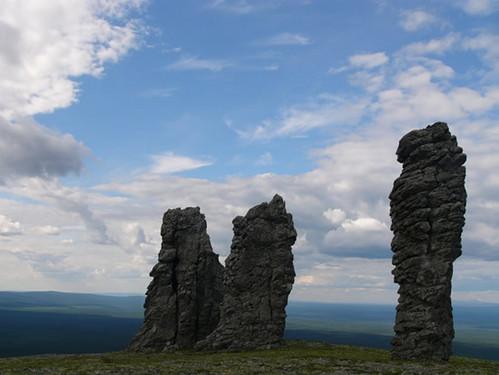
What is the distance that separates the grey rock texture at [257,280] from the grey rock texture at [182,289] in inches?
366

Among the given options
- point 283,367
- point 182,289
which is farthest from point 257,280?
point 283,367

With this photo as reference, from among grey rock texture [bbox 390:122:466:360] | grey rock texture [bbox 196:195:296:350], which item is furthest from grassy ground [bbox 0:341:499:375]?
grey rock texture [bbox 196:195:296:350]

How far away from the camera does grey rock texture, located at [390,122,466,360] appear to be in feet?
232

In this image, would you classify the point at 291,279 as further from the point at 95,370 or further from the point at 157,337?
the point at 95,370

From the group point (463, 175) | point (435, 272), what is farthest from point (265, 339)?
point (463, 175)

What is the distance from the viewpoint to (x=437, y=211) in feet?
241

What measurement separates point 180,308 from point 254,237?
19.4 m

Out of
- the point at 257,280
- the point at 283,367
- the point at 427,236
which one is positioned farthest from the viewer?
the point at 257,280

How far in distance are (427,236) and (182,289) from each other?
45632mm

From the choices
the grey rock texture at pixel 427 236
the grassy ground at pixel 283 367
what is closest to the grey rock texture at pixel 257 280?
Result: the grassy ground at pixel 283 367

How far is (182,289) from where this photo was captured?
99312mm

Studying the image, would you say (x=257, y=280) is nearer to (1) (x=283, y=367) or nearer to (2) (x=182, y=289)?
(2) (x=182, y=289)

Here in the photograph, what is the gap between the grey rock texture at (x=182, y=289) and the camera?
96.6 meters

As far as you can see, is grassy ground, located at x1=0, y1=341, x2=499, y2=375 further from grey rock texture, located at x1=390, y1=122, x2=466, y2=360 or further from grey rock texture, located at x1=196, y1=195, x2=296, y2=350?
grey rock texture, located at x1=196, y1=195, x2=296, y2=350
